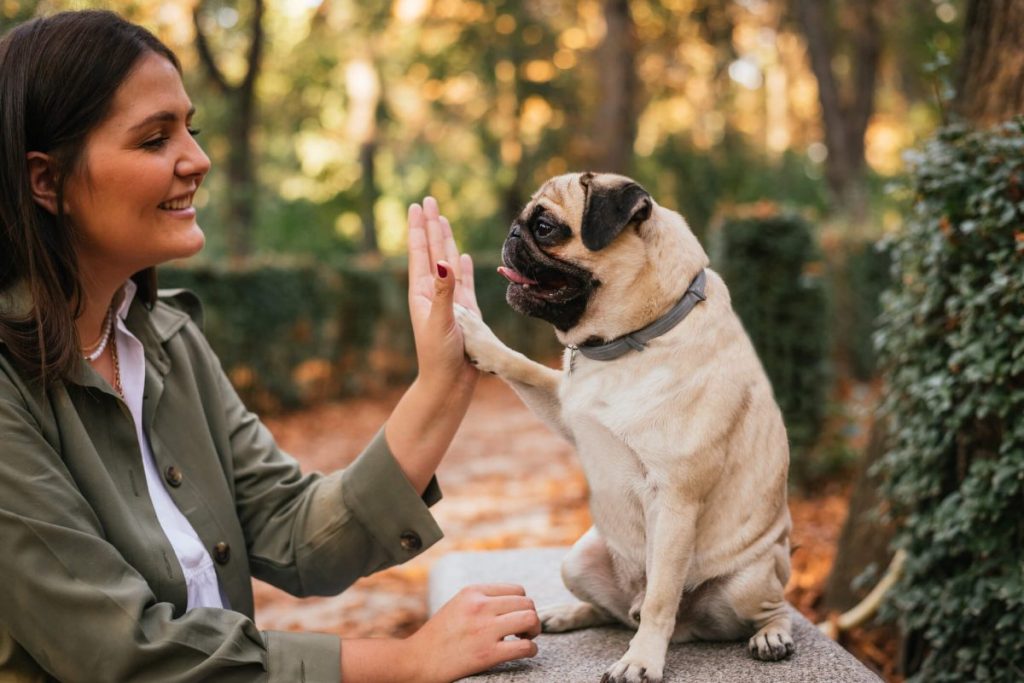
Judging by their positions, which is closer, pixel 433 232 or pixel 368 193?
pixel 433 232

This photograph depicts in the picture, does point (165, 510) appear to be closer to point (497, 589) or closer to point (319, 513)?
point (319, 513)

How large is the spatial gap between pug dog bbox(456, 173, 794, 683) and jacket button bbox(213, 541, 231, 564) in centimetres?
84

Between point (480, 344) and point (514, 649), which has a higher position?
point (480, 344)

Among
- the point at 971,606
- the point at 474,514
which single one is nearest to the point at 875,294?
the point at 474,514

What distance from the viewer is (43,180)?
6.64 feet

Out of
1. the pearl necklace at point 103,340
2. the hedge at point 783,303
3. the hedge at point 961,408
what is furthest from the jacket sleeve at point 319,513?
the hedge at point 783,303

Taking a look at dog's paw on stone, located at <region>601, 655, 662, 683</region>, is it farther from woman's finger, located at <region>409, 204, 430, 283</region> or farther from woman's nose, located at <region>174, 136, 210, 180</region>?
woman's nose, located at <region>174, 136, 210, 180</region>

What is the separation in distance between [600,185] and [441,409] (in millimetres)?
686

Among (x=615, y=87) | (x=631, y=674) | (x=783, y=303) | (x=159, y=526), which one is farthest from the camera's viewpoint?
(x=615, y=87)

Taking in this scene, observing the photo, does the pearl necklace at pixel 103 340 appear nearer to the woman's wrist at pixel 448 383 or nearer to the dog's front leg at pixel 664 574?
the woman's wrist at pixel 448 383

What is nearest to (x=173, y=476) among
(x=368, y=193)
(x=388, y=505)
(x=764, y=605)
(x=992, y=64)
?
(x=388, y=505)

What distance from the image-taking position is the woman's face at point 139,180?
2021mm

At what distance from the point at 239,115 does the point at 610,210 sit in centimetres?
1499

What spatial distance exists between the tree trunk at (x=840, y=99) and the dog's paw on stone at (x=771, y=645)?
664 inches
